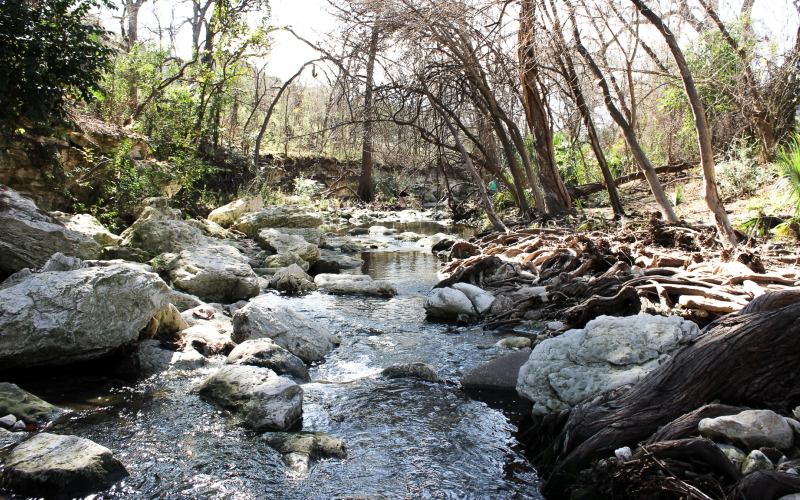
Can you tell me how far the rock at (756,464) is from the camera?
2078mm

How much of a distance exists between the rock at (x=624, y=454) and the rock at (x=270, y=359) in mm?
2640

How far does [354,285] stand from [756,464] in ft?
20.9

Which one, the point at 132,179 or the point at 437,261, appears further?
the point at 437,261

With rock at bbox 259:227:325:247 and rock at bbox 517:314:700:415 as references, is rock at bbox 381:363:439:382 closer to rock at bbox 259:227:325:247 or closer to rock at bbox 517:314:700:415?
rock at bbox 517:314:700:415

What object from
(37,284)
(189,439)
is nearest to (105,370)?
(37,284)

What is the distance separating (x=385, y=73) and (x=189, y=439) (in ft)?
32.1

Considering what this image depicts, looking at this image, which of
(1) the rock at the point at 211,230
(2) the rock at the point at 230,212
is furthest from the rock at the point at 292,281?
(2) the rock at the point at 230,212

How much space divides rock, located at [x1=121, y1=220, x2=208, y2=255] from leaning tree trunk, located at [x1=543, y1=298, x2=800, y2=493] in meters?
6.80

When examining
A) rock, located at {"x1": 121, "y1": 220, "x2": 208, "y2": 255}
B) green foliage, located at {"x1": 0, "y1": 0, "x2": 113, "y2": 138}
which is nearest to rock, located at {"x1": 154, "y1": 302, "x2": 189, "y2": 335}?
rock, located at {"x1": 121, "y1": 220, "x2": 208, "y2": 255}

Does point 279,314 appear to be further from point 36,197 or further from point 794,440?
point 36,197

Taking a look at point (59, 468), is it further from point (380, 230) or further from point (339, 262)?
point (380, 230)

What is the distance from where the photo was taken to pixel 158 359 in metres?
4.43

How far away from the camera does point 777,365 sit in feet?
8.16

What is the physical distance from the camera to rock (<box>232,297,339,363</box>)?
4.93 metres
